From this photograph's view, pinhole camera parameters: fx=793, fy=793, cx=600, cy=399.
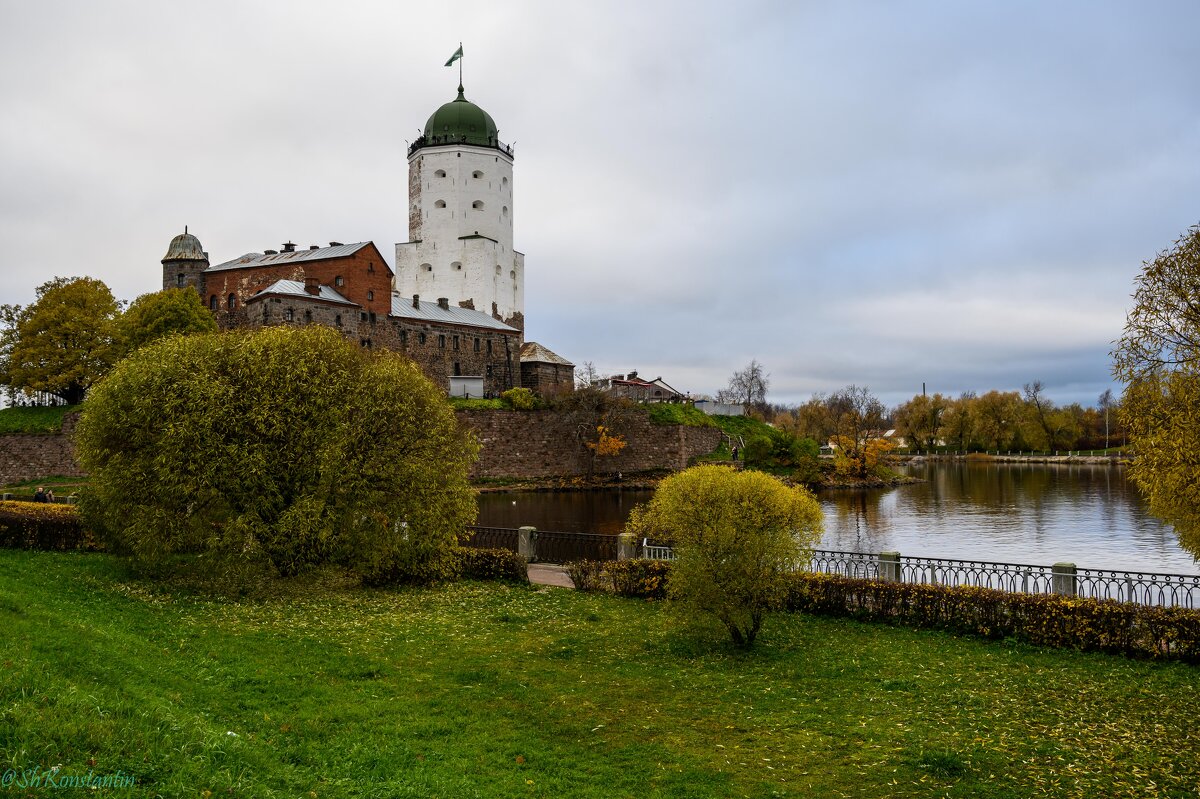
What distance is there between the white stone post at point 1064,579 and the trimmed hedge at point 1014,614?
1.41 meters

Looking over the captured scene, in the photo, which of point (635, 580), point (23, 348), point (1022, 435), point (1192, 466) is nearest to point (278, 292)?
point (23, 348)

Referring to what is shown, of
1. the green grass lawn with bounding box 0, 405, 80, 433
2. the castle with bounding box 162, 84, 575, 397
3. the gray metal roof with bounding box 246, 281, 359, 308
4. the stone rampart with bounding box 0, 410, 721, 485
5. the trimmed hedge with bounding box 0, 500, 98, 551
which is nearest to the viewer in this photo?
the trimmed hedge with bounding box 0, 500, 98, 551

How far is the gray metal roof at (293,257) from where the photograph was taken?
54219mm

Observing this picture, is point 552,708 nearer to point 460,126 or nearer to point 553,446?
point 553,446

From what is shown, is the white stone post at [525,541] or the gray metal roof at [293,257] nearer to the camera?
the white stone post at [525,541]

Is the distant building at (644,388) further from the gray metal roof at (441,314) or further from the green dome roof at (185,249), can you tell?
the green dome roof at (185,249)

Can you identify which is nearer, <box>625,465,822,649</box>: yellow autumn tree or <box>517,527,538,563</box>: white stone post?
<box>625,465,822,649</box>: yellow autumn tree

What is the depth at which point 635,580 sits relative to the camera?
55.3ft

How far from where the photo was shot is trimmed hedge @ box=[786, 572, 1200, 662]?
11.7 meters

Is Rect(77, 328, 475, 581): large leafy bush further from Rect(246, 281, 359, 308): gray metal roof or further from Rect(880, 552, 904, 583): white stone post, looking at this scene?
Rect(246, 281, 359, 308): gray metal roof

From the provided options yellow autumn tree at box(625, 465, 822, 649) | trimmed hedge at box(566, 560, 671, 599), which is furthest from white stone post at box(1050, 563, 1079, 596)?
trimmed hedge at box(566, 560, 671, 599)

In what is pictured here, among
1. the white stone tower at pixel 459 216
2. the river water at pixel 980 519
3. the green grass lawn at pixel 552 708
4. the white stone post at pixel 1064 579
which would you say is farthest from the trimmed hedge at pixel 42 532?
the white stone tower at pixel 459 216

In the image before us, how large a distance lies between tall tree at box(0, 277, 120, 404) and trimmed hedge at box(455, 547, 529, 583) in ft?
120

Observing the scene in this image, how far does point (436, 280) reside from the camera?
6994 cm
